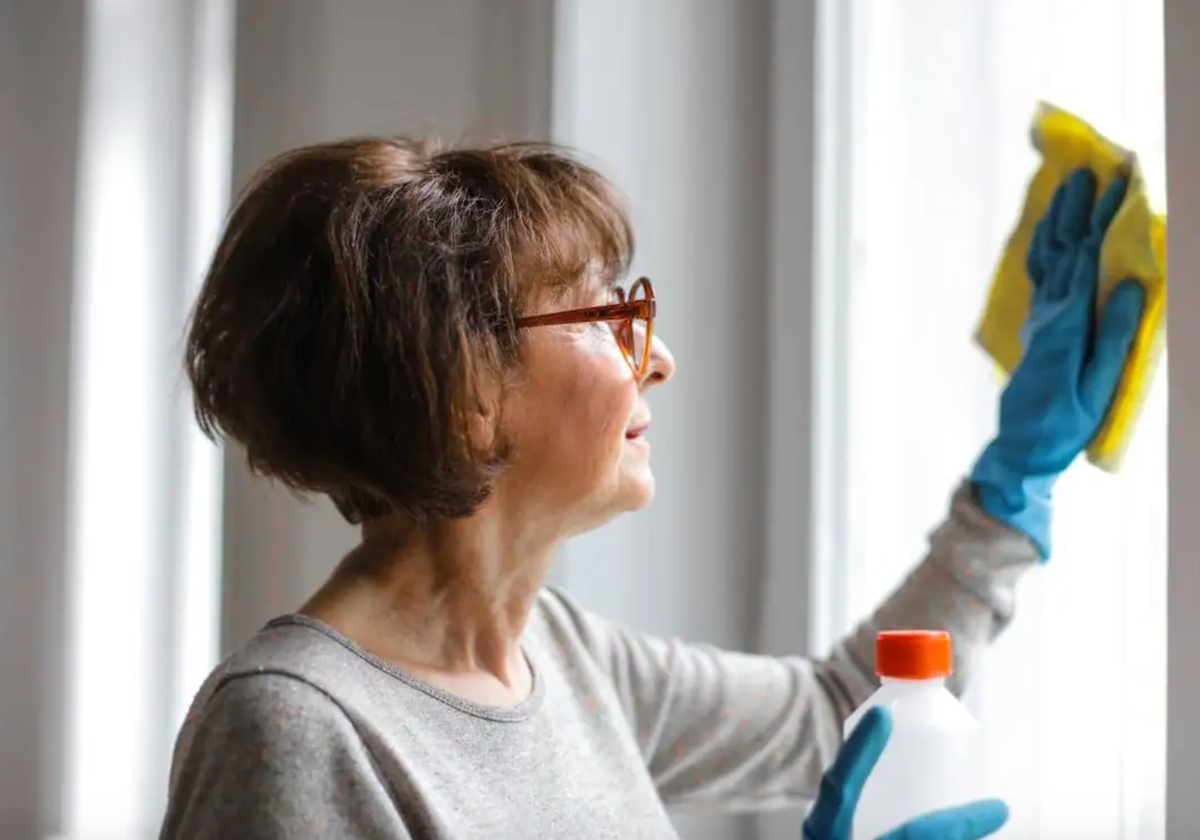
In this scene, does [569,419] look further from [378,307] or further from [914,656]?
[914,656]

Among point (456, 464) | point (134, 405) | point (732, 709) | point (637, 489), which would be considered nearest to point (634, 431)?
point (637, 489)

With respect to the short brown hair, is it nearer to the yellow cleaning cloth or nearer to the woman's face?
the woman's face

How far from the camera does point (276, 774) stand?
0.78 metres

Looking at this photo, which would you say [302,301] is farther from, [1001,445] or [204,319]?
[1001,445]

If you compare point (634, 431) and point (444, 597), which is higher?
point (634, 431)

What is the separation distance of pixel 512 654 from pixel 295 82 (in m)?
0.79

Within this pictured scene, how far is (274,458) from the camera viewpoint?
36.4 inches

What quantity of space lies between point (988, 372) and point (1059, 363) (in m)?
0.18

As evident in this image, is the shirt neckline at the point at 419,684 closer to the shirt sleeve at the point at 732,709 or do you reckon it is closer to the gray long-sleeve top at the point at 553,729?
the gray long-sleeve top at the point at 553,729

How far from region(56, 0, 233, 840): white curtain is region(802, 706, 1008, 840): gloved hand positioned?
0.95 m

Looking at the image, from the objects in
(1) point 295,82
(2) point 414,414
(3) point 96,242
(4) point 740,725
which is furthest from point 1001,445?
(3) point 96,242

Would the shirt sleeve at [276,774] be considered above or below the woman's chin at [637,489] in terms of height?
below

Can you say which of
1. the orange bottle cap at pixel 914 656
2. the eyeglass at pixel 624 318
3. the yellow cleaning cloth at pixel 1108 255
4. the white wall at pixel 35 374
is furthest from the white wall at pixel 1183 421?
the white wall at pixel 35 374

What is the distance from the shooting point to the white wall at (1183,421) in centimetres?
84
